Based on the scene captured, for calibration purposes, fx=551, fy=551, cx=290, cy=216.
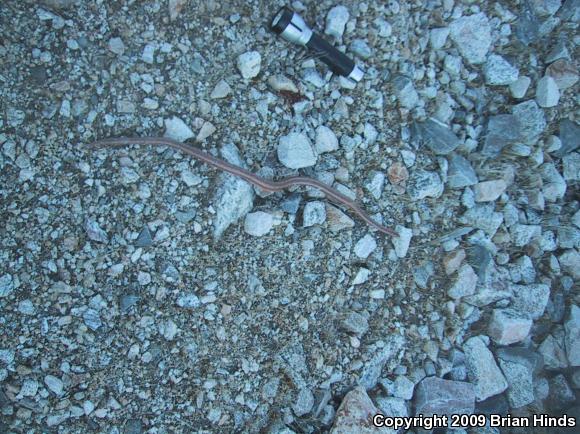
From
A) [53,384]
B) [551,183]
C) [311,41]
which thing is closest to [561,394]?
[551,183]

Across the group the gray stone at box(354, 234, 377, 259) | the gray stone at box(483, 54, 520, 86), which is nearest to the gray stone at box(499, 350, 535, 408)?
the gray stone at box(354, 234, 377, 259)

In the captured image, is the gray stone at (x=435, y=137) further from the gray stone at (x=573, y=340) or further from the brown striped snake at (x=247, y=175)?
the gray stone at (x=573, y=340)

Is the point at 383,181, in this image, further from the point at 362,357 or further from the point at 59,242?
the point at 59,242

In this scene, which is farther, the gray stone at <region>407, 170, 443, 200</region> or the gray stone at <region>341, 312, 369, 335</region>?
the gray stone at <region>407, 170, 443, 200</region>

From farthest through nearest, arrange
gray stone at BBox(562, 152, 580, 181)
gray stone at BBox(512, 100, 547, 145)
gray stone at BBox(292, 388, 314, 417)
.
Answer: gray stone at BBox(562, 152, 580, 181)
gray stone at BBox(512, 100, 547, 145)
gray stone at BBox(292, 388, 314, 417)

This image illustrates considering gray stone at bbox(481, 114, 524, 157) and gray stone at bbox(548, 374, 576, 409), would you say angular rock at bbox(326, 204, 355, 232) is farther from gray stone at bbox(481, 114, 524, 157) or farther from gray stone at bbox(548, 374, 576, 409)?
gray stone at bbox(548, 374, 576, 409)

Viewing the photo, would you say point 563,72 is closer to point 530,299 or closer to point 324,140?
point 530,299

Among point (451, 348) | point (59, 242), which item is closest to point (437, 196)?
point (451, 348)

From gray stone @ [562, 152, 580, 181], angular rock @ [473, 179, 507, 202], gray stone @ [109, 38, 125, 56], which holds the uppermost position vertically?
gray stone @ [562, 152, 580, 181]
